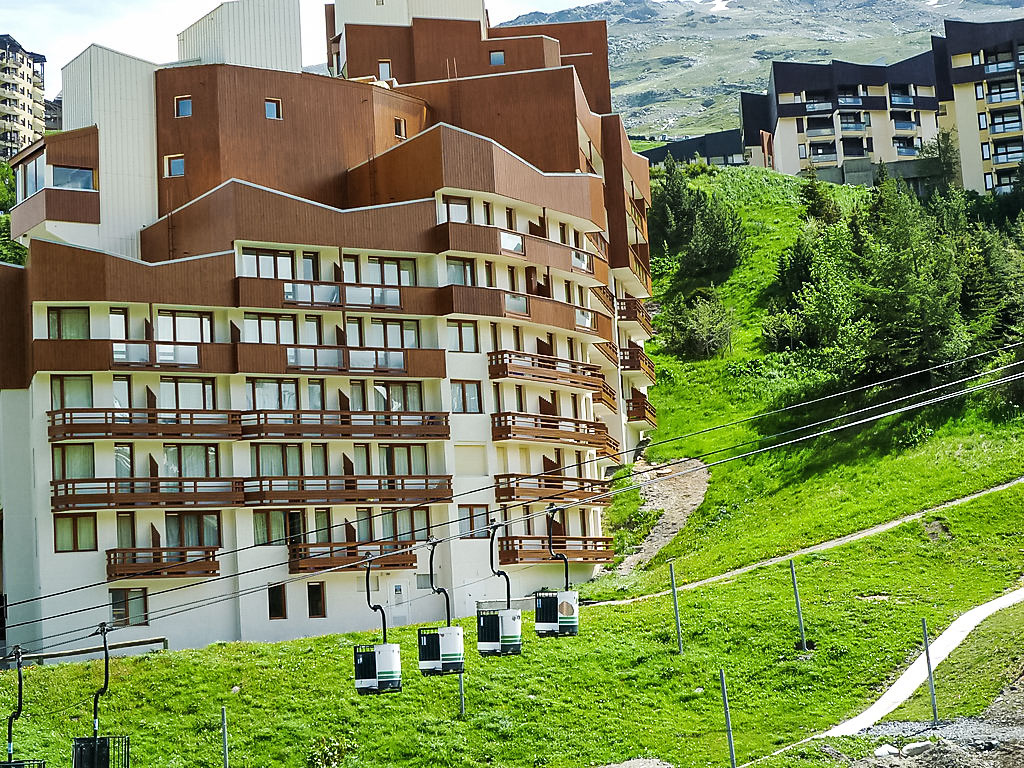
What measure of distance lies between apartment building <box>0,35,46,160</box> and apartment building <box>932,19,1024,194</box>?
113 metres

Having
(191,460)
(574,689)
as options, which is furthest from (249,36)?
(574,689)

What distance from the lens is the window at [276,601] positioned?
59656 millimetres

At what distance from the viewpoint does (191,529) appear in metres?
59.6

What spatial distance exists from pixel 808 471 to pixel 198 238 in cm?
3319

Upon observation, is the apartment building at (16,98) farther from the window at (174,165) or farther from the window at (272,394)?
the window at (272,394)

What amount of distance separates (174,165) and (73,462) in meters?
17.2

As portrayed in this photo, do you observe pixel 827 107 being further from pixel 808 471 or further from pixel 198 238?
pixel 198 238

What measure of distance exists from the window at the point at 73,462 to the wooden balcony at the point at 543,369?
18.6 m

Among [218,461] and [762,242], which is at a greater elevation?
[762,242]

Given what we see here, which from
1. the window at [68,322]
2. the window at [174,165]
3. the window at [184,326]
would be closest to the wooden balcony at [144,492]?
the window at [184,326]

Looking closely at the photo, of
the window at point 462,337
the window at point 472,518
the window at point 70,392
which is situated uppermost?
the window at point 462,337

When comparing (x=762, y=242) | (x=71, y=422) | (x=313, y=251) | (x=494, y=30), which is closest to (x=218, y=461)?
(x=71, y=422)

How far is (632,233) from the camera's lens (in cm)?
8981

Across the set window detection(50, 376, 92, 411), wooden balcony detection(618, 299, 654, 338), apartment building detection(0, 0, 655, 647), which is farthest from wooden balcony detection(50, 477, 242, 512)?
wooden balcony detection(618, 299, 654, 338)
